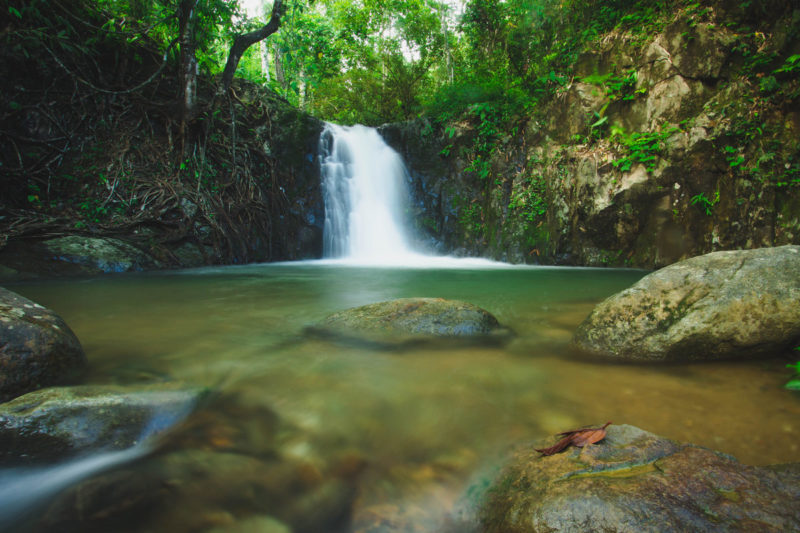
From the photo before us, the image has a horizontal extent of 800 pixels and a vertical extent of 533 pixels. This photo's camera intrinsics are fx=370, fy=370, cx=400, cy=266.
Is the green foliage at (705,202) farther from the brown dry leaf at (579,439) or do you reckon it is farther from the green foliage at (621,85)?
the brown dry leaf at (579,439)

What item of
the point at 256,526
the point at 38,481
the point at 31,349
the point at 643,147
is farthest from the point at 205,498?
the point at 643,147

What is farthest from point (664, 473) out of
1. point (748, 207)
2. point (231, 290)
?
point (748, 207)

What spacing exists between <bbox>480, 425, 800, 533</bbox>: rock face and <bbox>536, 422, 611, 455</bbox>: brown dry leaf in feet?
0.09

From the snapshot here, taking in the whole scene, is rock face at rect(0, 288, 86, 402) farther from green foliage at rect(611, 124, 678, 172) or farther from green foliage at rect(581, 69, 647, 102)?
green foliage at rect(581, 69, 647, 102)

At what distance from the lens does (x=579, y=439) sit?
4.25 feet

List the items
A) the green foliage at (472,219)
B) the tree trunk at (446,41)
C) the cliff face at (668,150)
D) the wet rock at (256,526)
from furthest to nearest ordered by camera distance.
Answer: the tree trunk at (446,41) → the green foliage at (472,219) → the cliff face at (668,150) → the wet rock at (256,526)

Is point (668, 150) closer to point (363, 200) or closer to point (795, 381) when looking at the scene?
point (795, 381)

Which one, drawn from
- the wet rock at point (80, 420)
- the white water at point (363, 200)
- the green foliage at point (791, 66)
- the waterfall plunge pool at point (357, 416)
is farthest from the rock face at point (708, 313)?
the white water at point (363, 200)

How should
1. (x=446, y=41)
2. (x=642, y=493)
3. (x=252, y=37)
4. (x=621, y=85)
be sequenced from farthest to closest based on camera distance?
1. (x=446, y=41)
2. (x=252, y=37)
3. (x=621, y=85)
4. (x=642, y=493)

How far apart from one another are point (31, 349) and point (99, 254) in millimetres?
5763

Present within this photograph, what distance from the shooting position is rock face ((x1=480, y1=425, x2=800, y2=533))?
2.89ft

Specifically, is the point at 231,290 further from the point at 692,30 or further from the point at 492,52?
the point at 492,52

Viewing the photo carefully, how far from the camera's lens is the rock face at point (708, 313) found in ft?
7.06

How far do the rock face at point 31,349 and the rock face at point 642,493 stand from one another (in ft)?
7.04
